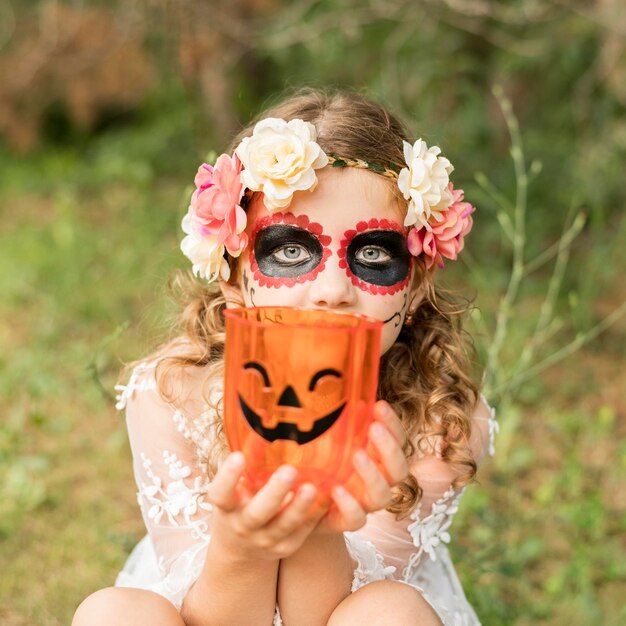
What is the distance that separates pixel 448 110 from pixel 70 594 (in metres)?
3.63

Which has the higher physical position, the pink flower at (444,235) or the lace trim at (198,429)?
the pink flower at (444,235)

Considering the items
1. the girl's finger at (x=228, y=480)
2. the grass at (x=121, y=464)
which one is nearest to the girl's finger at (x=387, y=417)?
the girl's finger at (x=228, y=480)

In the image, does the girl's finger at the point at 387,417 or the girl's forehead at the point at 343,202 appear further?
the girl's forehead at the point at 343,202

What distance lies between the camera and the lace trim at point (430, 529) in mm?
2158

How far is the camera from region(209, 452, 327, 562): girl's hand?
4.21 feet

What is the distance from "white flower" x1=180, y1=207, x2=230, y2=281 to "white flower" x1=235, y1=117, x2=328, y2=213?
0.52ft

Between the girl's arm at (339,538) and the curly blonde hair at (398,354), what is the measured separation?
13.5 inches

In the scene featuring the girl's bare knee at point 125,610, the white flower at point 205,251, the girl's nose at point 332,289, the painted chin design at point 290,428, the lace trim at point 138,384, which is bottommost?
the girl's bare knee at point 125,610

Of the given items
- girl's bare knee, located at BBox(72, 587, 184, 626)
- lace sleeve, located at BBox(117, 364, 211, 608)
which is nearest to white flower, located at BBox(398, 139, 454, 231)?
lace sleeve, located at BBox(117, 364, 211, 608)

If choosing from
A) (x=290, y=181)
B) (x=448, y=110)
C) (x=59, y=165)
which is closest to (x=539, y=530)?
(x=290, y=181)

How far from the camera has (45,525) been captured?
10.1 feet

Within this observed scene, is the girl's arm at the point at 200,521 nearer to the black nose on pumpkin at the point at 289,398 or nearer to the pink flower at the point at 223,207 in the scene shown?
the black nose on pumpkin at the point at 289,398

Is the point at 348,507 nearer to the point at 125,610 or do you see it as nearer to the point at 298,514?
the point at 298,514

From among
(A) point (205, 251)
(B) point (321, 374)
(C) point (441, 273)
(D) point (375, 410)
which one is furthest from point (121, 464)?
(B) point (321, 374)
